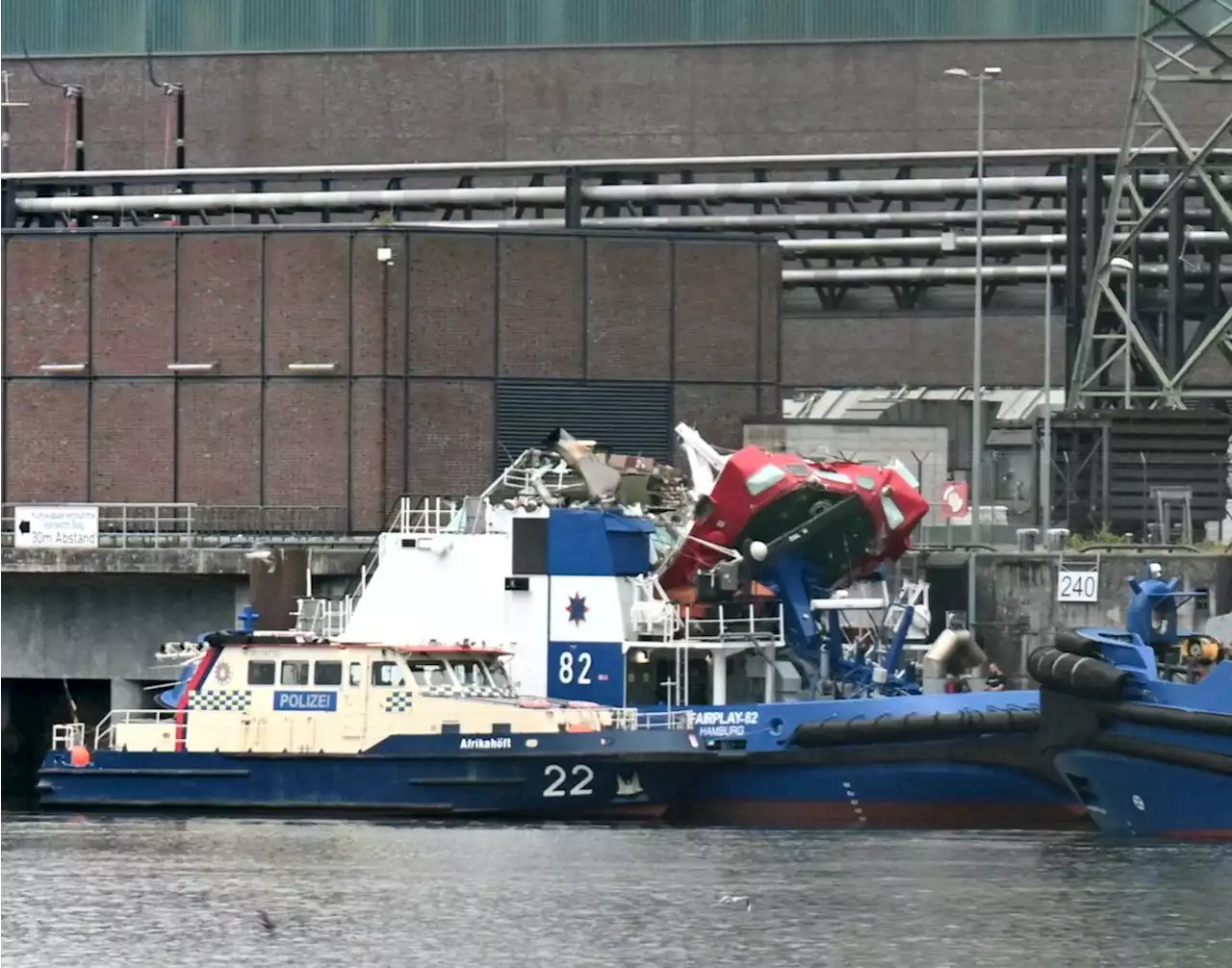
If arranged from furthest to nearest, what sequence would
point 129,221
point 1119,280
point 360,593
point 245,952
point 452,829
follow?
point 129,221, point 1119,280, point 360,593, point 452,829, point 245,952

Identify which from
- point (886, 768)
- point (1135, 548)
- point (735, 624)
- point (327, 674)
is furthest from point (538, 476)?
point (1135, 548)

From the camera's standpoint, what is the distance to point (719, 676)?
40.4 meters

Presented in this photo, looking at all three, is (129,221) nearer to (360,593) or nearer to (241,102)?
(241,102)

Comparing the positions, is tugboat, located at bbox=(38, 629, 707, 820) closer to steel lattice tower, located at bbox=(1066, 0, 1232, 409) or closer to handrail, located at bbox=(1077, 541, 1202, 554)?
handrail, located at bbox=(1077, 541, 1202, 554)

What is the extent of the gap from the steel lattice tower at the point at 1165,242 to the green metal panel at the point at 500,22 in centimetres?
400

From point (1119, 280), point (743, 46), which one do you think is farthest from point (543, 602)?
point (743, 46)

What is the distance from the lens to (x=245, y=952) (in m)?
28.6

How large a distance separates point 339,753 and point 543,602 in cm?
345

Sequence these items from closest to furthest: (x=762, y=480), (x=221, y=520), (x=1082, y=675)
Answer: (x=1082, y=675) → (x=762, y=480) → (x=221, y=520)

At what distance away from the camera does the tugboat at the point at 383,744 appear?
3919 cm

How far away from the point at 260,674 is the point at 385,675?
168cm

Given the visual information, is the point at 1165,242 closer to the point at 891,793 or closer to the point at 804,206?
the point at 804,206

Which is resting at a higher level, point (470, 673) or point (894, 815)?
point (470, 673)

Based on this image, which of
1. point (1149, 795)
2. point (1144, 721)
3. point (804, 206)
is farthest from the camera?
point (804, 206)
